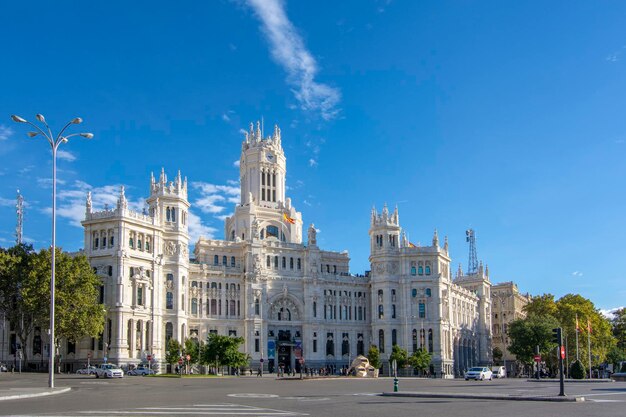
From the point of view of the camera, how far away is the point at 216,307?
395 ft

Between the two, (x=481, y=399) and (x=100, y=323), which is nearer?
(x=481, y=399)

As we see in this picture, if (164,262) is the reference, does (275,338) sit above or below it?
below

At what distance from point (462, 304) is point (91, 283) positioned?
81.1m

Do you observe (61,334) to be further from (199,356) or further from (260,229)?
(260,229)

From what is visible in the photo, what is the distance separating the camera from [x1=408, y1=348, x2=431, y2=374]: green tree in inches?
4626

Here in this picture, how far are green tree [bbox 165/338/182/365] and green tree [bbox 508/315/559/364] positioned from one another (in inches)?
2335

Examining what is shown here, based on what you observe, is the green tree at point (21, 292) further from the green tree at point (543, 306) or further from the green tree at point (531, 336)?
the green tree at point (543, 306)

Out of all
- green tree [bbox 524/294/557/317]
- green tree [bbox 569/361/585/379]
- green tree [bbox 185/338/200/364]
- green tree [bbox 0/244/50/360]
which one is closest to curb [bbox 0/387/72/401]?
green tree [bbox 0/244/50/360]

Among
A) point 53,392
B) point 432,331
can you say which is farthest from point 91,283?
point 432,331

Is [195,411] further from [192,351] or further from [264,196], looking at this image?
[264,196]

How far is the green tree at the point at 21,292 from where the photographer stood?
289 ft

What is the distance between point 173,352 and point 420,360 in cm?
4034

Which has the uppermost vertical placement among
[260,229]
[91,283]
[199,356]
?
[260,229]

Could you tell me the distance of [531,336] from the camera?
12506 cm
